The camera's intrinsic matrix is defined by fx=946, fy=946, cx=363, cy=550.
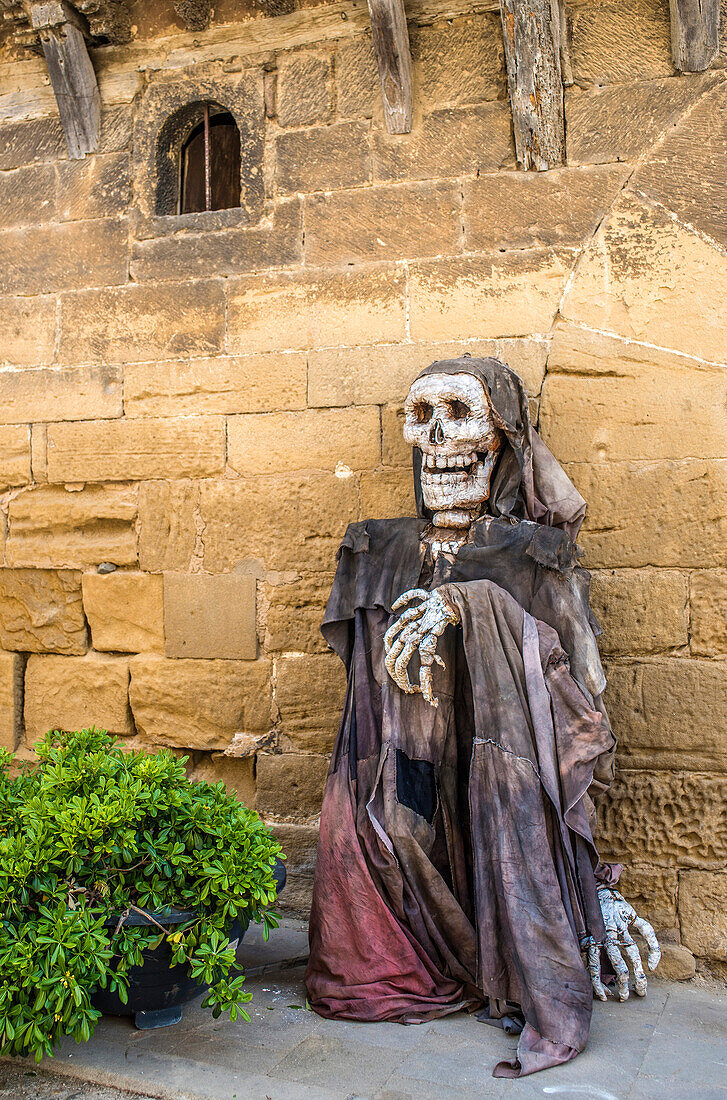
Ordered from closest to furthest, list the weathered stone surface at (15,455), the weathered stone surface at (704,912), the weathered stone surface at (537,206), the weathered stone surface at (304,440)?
the weathered stone surface at (704,912)
the weathered stone surface at (537,206)
the weathered stone surface at (304,440)
the weathered stone surface at (15,455)

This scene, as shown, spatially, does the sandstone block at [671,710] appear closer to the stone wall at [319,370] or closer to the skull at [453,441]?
the stone wall at [319,370]

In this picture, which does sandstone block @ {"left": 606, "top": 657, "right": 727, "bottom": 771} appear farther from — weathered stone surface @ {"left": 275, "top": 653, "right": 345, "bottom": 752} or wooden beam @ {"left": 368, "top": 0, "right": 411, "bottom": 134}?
wooden beam @ {"left": 368, "top": 0, "right": 411, "bottom": 134}

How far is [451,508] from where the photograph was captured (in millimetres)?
3156

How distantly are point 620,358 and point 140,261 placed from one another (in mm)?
2116

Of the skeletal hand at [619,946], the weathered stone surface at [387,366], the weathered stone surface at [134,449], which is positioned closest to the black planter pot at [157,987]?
the skeletal hand at [619,946]

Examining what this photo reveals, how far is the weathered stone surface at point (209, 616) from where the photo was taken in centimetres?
396

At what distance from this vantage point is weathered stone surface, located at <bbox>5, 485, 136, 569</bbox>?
414cm

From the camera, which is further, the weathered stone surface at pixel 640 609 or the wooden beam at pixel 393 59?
the wooden beam at pixel 393 59

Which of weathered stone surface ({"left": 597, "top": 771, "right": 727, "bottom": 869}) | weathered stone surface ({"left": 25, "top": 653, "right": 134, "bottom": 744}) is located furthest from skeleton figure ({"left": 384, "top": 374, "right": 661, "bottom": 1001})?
weathered stone surface ({"left": 25, "top": 653, "right": 134, "bottom": 744})

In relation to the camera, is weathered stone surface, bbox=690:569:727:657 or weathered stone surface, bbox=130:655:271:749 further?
weathered stone surface, bbox=130:655:271:749

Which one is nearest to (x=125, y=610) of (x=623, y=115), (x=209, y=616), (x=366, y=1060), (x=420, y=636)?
(x=209, y=616)

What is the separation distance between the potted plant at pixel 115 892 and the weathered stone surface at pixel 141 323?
193cm

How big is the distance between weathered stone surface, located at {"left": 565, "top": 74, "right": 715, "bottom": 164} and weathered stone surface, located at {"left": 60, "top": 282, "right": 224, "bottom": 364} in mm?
1593

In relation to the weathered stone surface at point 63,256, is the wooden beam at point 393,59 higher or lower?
higher
